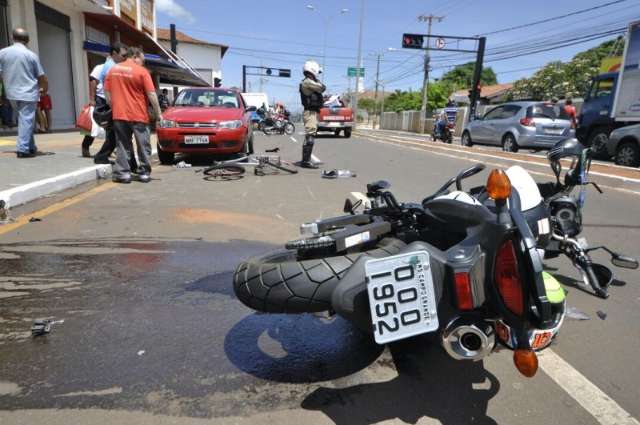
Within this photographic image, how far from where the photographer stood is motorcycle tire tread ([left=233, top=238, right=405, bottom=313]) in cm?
188

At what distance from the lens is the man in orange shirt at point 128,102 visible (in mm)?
6516

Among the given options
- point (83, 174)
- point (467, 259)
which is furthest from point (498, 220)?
point (83, 174)

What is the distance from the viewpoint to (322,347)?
2395 millimetres

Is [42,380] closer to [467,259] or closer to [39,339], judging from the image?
[39,339]

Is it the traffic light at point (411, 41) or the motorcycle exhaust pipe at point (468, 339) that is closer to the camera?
the motorcycle exhaust pipe at point (468, 339)

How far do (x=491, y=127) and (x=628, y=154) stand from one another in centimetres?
464

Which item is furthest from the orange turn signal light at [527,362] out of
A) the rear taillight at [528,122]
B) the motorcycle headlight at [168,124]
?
the rear taillight at [528,122]

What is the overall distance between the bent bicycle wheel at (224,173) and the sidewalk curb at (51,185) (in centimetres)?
155

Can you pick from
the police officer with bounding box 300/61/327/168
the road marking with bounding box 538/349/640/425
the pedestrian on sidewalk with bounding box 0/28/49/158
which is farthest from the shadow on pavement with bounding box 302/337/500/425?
the pedestrian on sidewalk with bounding box 0/28/49/158

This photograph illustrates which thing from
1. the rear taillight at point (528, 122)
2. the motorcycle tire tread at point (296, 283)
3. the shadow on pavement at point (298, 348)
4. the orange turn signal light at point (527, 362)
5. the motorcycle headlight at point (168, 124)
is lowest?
the shadow on pavement at point (298, 348)

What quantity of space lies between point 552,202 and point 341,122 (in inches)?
769

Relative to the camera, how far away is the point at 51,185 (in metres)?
5.78

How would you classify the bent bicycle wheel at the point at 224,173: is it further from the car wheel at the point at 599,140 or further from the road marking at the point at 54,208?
the car wheel at the point at 599,140

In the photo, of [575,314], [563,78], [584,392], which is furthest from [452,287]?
[563,78]
